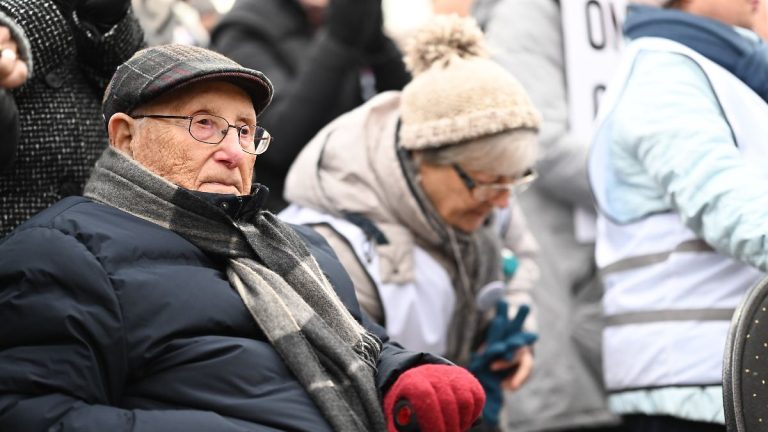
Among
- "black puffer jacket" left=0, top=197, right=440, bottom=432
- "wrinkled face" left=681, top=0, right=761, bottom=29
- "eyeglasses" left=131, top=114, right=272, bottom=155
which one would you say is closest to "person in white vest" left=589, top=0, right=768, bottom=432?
"wrinkled face" left=681, top=0, right=761, bottom=29

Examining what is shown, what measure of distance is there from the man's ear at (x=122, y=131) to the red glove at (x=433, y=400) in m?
0.76

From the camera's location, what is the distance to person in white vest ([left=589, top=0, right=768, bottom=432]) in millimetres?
3264

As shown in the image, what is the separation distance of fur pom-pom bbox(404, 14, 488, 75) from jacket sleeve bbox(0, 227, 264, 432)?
187 centimetres

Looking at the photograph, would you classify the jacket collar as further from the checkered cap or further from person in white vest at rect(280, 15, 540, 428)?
person in white vest at rect(280, 15, 540, 428)

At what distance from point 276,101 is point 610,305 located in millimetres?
1408

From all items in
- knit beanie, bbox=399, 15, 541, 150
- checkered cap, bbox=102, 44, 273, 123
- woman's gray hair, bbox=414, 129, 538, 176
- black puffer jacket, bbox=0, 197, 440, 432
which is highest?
checkered cap, bbox=102, 44, 273, 123

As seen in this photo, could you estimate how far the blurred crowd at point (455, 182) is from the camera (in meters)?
2.59

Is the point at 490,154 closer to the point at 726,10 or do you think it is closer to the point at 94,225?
the point at 726,10

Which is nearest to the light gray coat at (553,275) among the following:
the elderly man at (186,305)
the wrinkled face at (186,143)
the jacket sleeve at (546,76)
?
the jacket sleeve at (546,76)

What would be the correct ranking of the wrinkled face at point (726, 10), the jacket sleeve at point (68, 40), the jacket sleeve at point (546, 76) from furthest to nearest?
the jacket sleeve at point (546, 76) < the wrinkled face at point (726, 10) < the jacket sleeve at point (68, 40)

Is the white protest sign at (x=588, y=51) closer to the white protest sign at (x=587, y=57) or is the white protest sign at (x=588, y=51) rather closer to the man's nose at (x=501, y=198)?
the white protest sign at (x=587, y=57)

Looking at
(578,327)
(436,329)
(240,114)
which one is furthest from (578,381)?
(240,114)

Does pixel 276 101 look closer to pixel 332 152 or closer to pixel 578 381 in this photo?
pixel 332 152

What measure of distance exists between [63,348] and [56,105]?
918 mm
